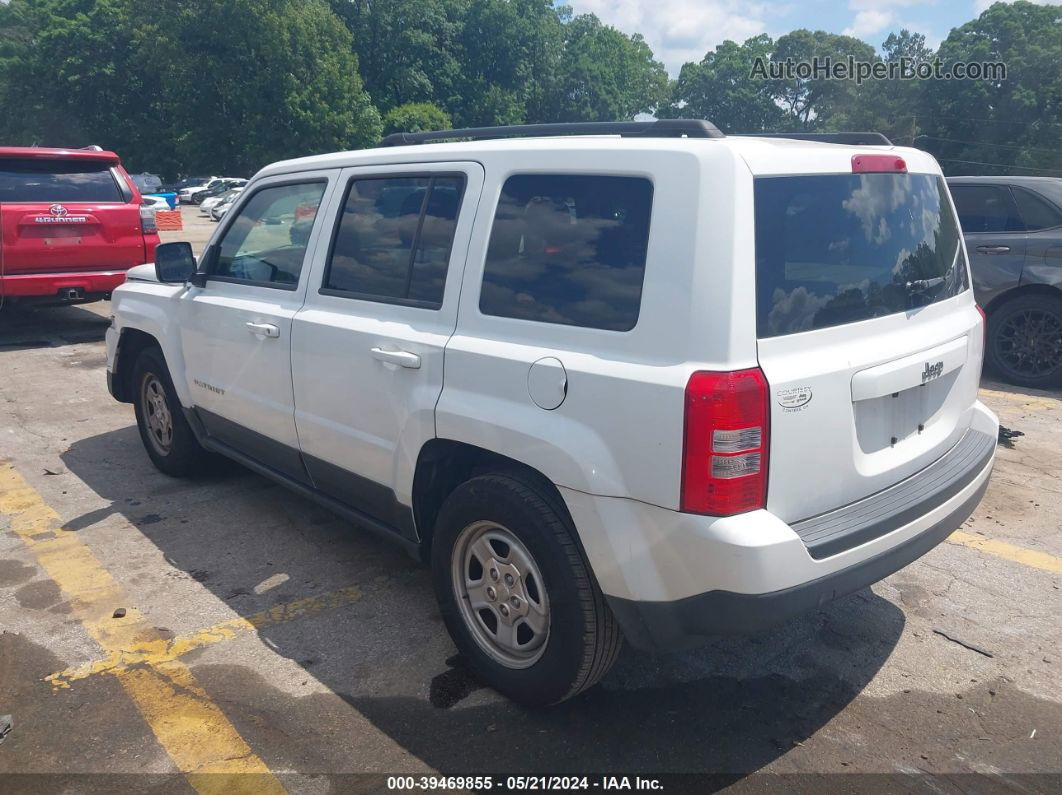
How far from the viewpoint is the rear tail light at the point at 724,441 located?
7.73 ft

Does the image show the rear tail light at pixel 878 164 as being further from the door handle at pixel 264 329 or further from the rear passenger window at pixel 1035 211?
the rear passenger window at pixel 1035 211

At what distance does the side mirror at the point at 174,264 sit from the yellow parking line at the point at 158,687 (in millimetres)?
1471

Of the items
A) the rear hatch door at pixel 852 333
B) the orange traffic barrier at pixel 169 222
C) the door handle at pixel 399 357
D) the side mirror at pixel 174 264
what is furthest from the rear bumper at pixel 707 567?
the orange traffic barrier at pixel 169 222

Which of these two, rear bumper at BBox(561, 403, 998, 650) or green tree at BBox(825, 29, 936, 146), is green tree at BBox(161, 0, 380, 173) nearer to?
green tree at BBox(825, 29, 936, 146)

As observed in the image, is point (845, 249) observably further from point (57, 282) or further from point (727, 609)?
point (57, 282)

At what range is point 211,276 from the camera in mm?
4629

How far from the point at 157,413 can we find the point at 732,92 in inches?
3154

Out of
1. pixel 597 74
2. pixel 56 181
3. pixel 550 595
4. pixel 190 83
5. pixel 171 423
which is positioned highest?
pixel 597 74

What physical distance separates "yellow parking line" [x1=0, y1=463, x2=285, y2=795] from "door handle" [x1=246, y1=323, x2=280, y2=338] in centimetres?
134

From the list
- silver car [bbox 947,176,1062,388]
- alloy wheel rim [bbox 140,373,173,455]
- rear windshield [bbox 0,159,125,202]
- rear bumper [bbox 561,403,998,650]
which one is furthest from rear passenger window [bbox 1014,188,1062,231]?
rear windshield [bbox 0,159,125,202]

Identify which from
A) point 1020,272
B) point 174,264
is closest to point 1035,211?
point 1020,272

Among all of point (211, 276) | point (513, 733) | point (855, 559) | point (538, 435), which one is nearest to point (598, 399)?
point (538, 435)

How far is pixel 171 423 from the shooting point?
17.1ft

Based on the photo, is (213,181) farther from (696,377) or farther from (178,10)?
(696,377)
